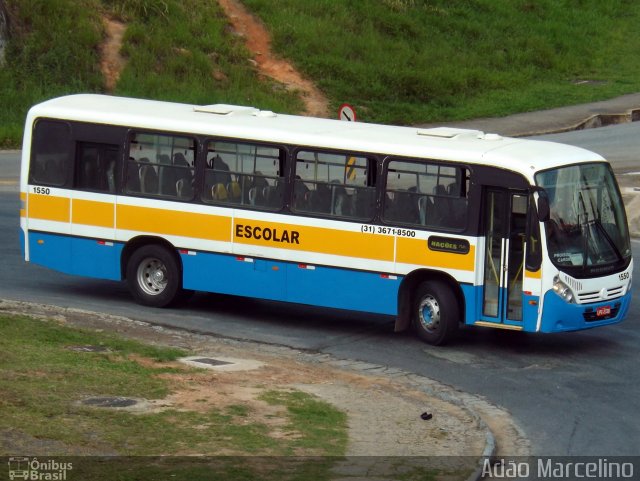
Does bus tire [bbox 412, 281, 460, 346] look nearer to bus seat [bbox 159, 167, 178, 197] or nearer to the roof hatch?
the roof hatch

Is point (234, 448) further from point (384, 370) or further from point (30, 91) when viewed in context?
point (30, 91)

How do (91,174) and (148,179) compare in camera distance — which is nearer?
(148,179)

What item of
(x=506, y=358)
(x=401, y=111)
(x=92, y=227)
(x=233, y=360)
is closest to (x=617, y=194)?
(x=506, y=358)

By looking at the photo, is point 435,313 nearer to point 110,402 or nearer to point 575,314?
point 575,314

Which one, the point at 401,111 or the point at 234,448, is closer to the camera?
the point at 234,448

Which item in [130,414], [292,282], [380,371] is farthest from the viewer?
[292,282]

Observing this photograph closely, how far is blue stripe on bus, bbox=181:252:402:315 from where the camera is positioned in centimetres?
1777

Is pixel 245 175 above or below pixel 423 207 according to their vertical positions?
above

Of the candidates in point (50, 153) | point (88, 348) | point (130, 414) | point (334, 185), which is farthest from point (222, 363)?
point (50, 153)

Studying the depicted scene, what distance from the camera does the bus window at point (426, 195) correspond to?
56.7 feet

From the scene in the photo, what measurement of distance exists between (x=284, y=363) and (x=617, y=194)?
4924 millimetres

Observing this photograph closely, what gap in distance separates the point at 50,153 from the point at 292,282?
436cm

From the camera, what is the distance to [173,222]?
19109 millimetres

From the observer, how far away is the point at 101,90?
3841 centimetres
